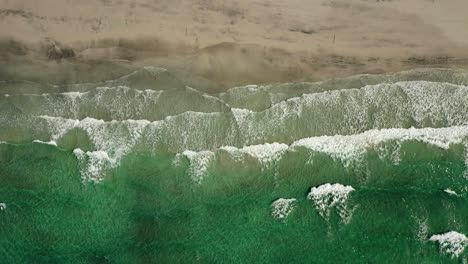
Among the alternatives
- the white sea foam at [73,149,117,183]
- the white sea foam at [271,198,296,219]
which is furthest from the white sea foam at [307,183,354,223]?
the white sea foam at [73,149,117,183]

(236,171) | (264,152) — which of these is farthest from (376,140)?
(236,171)

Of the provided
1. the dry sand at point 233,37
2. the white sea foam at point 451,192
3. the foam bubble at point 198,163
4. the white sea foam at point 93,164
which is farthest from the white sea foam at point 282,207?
the white sea foam at point 93,164

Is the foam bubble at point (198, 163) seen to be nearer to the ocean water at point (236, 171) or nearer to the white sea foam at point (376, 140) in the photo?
the ocean water at point (236, 171)

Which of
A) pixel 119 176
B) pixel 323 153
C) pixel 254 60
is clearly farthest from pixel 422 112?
pixel 119 176

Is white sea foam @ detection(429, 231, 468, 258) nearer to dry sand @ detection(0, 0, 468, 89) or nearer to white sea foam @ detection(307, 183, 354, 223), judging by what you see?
white sea foam @ detection(307, 183, 354, 223)

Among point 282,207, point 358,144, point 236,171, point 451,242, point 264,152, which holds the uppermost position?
point 358,144

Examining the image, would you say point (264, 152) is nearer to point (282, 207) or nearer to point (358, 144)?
point (282, 207)
